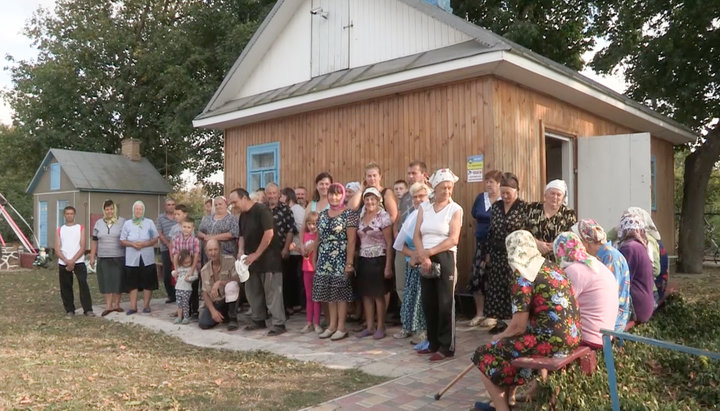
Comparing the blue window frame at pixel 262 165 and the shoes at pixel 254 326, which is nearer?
the shoes at pixel 254 326

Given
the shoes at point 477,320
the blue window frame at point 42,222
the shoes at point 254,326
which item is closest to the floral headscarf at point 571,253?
the shoes at point 477,320

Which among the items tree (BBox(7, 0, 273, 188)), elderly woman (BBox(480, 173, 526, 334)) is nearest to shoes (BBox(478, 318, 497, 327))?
elderly woman (BBox(480, 173, 526, 334))

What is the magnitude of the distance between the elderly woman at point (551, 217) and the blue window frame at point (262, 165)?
18.2ft

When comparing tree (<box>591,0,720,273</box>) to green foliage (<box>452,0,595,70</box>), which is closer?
tree (<box>591,0,720,273</box>)

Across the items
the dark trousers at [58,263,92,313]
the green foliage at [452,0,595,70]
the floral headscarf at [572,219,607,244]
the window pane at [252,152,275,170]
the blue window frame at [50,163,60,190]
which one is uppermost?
the green foliage at [452,0,595,70]

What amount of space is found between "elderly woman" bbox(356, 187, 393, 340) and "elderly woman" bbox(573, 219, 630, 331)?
2275 mm

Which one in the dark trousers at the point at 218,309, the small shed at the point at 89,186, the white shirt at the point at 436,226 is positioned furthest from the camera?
the small shed at the point at 89,186

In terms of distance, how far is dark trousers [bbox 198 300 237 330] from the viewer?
24.4ft

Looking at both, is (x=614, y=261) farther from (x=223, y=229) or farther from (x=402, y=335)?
(x=223, y=229)

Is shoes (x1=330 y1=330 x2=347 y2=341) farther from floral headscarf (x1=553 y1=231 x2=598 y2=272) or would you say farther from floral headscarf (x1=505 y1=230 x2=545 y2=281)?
floral headscarf (x1=505 y1=230 x2=545 y2=281)

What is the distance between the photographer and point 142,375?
16.9ft

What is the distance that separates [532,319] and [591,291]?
20.8 inches

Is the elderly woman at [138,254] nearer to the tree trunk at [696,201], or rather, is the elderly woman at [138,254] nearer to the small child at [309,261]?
the small child at [309,261]

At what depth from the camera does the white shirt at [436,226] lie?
537 centimetres
